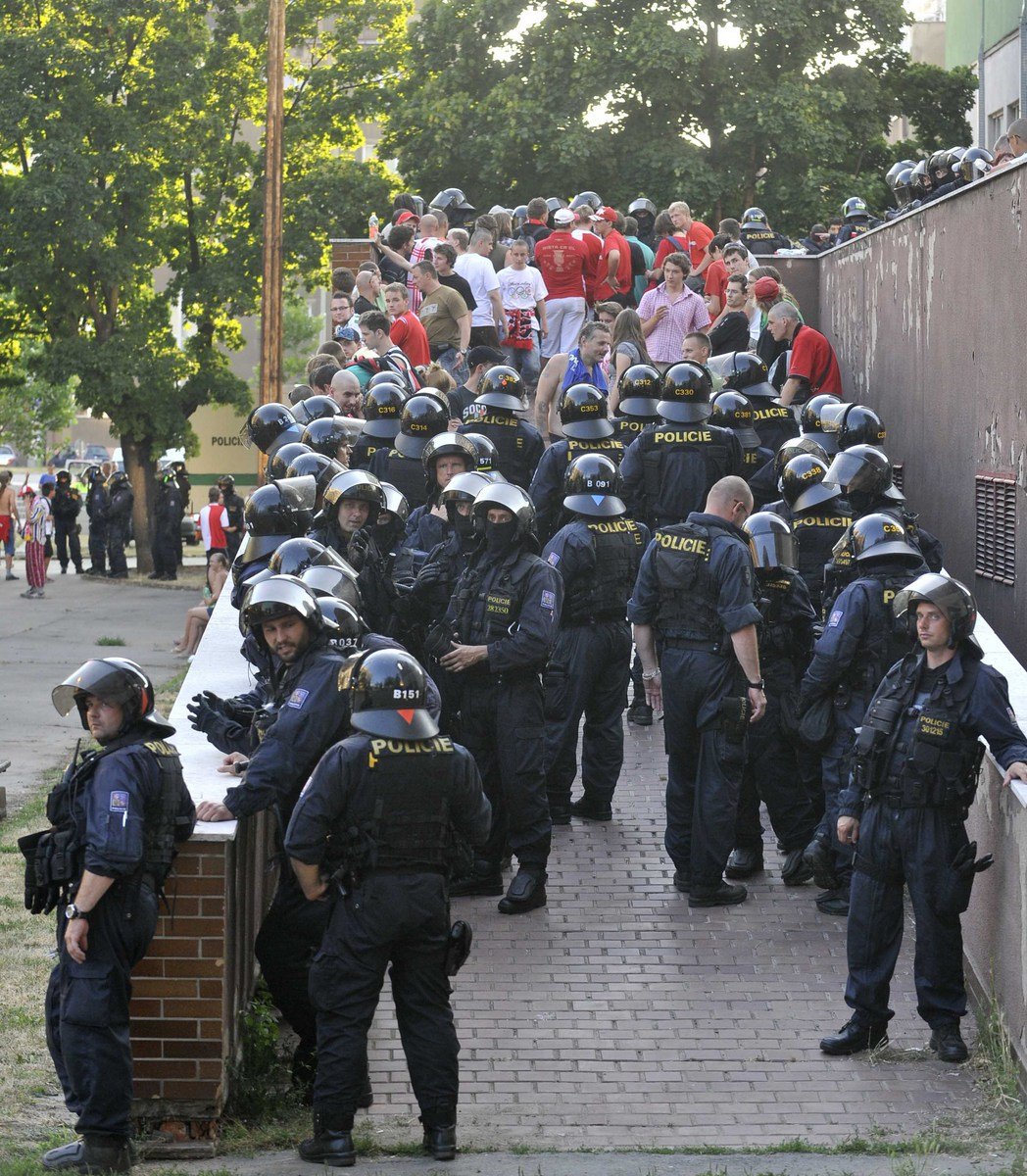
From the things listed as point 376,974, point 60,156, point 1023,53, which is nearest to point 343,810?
point 376,974

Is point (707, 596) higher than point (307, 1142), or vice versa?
point (707, 596)

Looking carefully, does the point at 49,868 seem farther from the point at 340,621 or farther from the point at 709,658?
the point at 709,658

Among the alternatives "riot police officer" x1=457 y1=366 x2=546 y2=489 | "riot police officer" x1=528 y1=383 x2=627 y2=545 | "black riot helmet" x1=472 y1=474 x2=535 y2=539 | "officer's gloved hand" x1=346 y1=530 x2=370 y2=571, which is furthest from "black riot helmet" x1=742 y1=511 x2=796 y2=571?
"riot police officer" x1=457 y1=366 x2=546 y2=489

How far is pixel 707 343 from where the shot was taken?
45.6 ft

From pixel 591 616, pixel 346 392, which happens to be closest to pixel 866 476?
pixel 591 616

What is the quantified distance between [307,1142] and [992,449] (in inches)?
303

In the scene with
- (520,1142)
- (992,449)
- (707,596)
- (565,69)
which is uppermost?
(565,69)

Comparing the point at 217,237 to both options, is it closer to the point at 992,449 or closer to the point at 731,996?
the point at 992,449

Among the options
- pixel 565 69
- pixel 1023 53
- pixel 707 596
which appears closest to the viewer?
pixel 707 596

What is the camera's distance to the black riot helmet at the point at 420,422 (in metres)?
11.6

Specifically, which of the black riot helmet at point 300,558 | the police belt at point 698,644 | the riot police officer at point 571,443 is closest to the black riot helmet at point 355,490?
the black riot helmet at point 300,558

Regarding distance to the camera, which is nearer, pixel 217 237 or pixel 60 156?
pixel 60 156

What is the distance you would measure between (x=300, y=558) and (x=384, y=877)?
2.21 meters

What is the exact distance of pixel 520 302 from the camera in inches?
696
